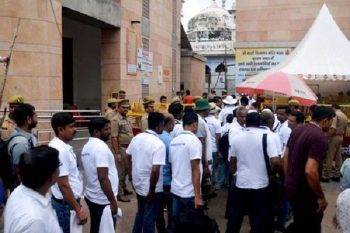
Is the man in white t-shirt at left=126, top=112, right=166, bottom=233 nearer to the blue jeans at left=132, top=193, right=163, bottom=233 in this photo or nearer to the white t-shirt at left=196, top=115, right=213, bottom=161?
the blue jeans at left=132, top=193, right=163, bottom=233

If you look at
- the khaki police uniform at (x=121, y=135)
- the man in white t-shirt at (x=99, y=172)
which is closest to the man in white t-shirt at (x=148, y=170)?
the man in white t-shirt at (x=99, y=172)

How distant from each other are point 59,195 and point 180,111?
315 cm

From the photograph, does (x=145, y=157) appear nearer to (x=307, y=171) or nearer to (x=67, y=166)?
(x=67, y=166)

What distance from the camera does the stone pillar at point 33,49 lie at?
9391 millimetres

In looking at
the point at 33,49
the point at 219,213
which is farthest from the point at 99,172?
the point at 33,49

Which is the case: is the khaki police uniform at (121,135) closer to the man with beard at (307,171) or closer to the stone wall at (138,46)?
the man with beard at (307,171)

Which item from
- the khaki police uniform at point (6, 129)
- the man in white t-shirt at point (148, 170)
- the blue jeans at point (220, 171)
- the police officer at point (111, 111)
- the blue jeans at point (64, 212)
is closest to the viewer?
the blue jeans at point (64, 212)

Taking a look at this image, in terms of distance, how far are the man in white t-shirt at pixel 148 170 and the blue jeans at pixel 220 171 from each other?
3.27 metres

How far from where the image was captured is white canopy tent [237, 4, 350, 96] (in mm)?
12164

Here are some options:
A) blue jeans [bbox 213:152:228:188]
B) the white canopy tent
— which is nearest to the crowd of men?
blue jeans [bbox 213:152:228:188]

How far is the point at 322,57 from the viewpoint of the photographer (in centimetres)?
1276

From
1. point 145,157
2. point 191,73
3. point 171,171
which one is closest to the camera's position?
point 145,157

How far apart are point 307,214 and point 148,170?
177 centimetres

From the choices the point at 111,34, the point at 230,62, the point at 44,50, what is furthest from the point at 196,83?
the point at 230,62
